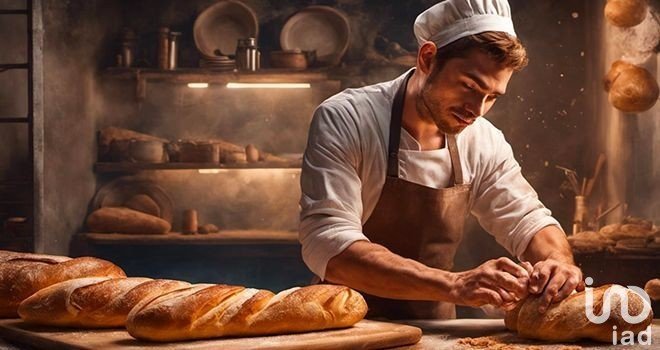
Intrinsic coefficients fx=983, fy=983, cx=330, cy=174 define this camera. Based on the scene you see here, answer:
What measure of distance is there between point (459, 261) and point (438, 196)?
150 inches

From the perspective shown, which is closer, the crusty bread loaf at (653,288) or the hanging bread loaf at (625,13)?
the crusty bread loaf at (653,288)

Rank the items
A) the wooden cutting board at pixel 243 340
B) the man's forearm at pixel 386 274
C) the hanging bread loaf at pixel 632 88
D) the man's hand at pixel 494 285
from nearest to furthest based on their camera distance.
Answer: the wooden cutting board at pixel 243 340 < the man's hand at pixel 494 285 < the man's forearm at pixel 386 274 < the hanging bread loaf at pixel 632 88

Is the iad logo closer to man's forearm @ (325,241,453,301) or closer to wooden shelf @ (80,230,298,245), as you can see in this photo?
man's forearm @ (325,241,453,301)

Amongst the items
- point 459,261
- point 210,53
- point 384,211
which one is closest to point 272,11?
point 210,53

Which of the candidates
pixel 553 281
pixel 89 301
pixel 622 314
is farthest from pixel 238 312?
pixel 622 314

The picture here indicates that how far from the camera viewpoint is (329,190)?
3.02m

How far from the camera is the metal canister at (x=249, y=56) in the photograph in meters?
6.82

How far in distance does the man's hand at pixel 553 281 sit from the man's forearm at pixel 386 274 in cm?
23

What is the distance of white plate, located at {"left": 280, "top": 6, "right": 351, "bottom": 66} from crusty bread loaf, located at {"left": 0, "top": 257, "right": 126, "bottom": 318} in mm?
4239

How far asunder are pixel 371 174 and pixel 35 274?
1.12m

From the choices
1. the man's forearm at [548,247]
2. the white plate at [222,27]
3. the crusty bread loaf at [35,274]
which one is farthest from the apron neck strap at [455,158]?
the white plate at [222,27]

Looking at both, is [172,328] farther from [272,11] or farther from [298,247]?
[272,11]

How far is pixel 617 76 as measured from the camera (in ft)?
21.1

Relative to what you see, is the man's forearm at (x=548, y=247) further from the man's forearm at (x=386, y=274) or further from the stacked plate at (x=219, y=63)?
the stacked plate at (x=219, y=63)
